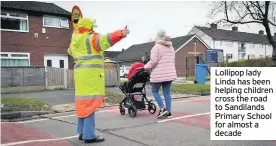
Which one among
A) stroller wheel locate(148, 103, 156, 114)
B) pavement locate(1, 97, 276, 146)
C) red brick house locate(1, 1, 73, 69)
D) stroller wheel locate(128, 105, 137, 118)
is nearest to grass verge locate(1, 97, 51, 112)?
pavement locate(1, 97, 276, 146)

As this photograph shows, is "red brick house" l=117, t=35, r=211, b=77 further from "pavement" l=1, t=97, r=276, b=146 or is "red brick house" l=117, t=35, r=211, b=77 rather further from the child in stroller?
"pavement" l=1, t=97, r=276, b=146

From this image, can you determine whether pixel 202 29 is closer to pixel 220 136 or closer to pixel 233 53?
pixel 233 53

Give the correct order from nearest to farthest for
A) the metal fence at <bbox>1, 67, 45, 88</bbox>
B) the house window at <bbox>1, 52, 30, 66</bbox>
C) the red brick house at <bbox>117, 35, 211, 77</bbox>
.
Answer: the metal fence at <bbox>1, 67, 45, 88</bbox>
the house window at <bbox>1, 52, 30, 66</bbox>
the red brick house at <bbox>117, 35, 211, 77</bbox>

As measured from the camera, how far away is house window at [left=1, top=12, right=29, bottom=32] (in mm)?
22172

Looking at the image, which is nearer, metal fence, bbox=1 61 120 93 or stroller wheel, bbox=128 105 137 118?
stroller wheel, bbox=128 105 137 118

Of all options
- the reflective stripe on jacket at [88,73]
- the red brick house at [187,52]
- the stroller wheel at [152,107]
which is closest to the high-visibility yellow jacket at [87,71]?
the reflective stripe on jacket at [88,73]

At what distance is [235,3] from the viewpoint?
30.4 meters

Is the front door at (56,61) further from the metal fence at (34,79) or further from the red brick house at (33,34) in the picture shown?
the metal fence at (34,79)

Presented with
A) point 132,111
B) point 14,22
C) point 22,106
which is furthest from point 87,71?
point 14,22

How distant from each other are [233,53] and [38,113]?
191 feet

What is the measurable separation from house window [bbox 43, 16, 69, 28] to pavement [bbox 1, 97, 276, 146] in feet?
54.9

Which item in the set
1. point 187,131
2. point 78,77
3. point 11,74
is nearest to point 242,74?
point 187,131

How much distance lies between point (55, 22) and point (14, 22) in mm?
2914

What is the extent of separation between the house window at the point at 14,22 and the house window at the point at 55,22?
4.45ft
